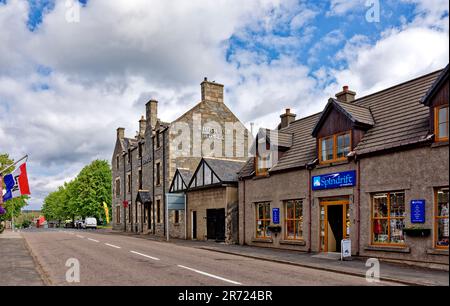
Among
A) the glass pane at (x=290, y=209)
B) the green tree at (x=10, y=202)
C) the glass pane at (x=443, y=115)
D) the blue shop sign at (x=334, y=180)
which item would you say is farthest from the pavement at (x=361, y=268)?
the green tree at (x=10, y=202)

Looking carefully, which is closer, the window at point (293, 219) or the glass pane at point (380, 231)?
the glass pane at point (380, 231)

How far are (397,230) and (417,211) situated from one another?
1.38 meters

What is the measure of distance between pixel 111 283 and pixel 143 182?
3096 cm

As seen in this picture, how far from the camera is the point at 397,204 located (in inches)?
600

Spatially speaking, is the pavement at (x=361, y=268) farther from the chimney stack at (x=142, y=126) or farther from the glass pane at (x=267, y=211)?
the chimney stack at (x=142, y=126)

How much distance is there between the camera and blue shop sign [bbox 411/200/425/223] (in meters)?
14.0

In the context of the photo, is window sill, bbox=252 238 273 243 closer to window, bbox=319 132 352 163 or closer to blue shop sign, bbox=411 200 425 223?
window, bbox=319 132 352 163

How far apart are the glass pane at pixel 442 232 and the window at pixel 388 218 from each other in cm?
139

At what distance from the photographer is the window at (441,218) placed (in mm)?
13445

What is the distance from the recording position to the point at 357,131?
17438 mm

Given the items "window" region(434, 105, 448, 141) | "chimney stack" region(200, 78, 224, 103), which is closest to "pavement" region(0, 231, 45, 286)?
"window" region(434, 105, 448, 141)

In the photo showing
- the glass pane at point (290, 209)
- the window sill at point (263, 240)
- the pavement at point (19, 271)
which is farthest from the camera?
the window sill at point (263, 240)

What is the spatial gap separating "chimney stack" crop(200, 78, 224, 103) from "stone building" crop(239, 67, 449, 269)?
13784 mm
